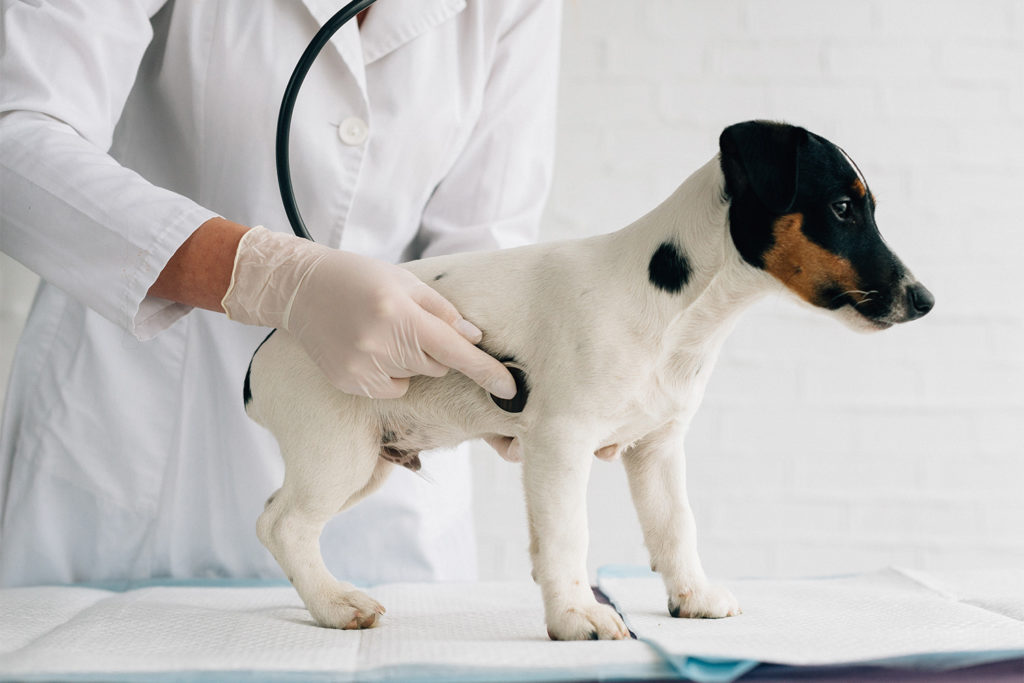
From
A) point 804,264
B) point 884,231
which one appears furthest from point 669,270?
point 884,231

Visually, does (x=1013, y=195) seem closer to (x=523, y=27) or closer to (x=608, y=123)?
(x=608, y=123)

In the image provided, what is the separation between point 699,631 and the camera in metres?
0.80

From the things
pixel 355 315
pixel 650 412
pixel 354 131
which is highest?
pixel 354 131

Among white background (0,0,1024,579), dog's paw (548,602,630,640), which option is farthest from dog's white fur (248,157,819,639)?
white background (0,0,1024,579)

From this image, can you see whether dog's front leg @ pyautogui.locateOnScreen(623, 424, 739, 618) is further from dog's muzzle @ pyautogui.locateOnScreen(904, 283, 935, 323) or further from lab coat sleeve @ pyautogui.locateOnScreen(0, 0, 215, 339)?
lab coat sleeve @ pyautogui.locateOnScreen(0, 0, 215, 339)

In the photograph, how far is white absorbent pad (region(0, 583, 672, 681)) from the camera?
0.65m

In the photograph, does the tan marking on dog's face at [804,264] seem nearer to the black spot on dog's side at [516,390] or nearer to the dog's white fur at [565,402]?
the dog's white fur at [565,402]

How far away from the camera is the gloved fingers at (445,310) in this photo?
2.85 ft

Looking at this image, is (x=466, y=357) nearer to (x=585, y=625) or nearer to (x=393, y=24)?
(x=585, y=625)

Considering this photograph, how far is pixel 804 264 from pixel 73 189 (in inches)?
30.9

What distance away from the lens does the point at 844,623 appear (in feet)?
2.75

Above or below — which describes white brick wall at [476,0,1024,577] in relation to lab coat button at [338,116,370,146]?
below

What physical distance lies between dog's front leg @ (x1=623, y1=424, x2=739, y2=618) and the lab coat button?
59cm

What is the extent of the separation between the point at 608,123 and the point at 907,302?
55.9 inches
